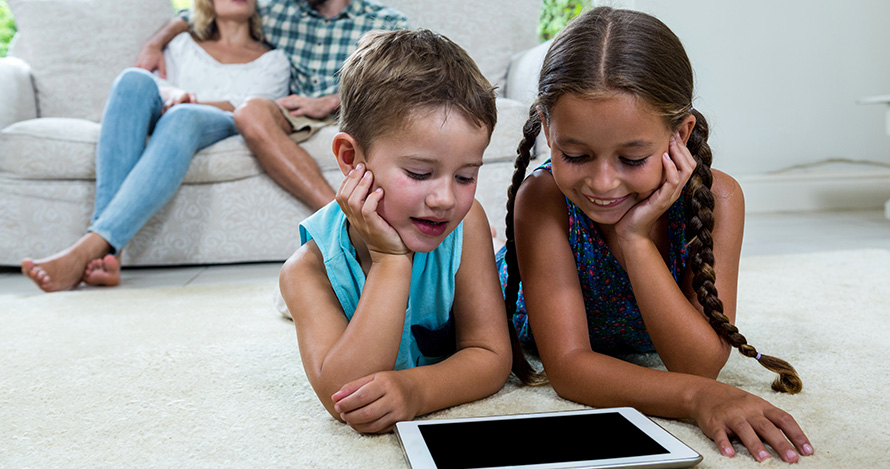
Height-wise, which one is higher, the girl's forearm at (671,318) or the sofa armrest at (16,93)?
the girl's forearm at (671,318)

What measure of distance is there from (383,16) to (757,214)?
1.85m

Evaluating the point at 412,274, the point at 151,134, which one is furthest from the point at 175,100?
the point at 412,274

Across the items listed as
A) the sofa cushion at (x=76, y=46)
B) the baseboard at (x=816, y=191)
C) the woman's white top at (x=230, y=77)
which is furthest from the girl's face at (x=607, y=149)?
the baseboard at (x=816, y=191)

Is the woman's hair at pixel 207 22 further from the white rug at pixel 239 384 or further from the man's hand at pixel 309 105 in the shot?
the white rug at pixel 239 384

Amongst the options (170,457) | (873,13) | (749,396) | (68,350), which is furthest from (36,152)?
(873,13)

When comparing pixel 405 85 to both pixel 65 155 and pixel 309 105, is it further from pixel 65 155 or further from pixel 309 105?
pixel 65 155

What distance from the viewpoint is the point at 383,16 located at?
7.85ft

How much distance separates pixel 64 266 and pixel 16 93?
0.87 m

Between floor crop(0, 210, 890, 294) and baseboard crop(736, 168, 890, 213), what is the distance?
12.2 inches

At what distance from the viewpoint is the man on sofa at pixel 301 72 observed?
2.10m

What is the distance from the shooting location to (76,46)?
253cm

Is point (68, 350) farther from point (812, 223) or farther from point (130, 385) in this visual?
point (812, 223)

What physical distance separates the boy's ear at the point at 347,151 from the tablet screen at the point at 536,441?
0.33 metres

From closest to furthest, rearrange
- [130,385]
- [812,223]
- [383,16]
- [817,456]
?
[817,456] < [130,385] < [383,16] < [812,223]
